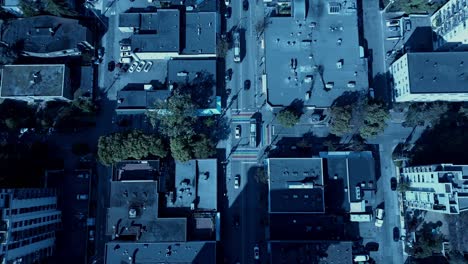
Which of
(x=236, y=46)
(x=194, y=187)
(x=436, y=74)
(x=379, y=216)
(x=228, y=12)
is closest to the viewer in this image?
(x=436, y=74)

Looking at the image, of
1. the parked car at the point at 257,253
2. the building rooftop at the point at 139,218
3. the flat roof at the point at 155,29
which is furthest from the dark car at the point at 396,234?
the flat roof at the point at 155,29

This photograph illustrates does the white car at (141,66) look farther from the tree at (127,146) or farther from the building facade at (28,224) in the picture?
the building facade at (28,224)

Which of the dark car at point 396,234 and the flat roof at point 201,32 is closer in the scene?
the dark car at point 396,234

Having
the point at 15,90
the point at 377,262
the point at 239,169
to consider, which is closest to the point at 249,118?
the point at 239,169

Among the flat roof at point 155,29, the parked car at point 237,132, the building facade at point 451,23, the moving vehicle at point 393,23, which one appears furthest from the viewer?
the moving vehicle at point 393,23

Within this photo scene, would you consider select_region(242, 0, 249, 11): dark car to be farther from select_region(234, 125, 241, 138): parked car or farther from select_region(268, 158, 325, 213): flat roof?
select_region(268, 158, 325, 213): flat roof

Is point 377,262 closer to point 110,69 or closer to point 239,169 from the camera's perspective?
point 239,169

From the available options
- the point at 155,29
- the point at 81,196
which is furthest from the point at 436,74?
the point at 81,196

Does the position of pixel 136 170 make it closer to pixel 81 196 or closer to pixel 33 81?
pixel 81 196
